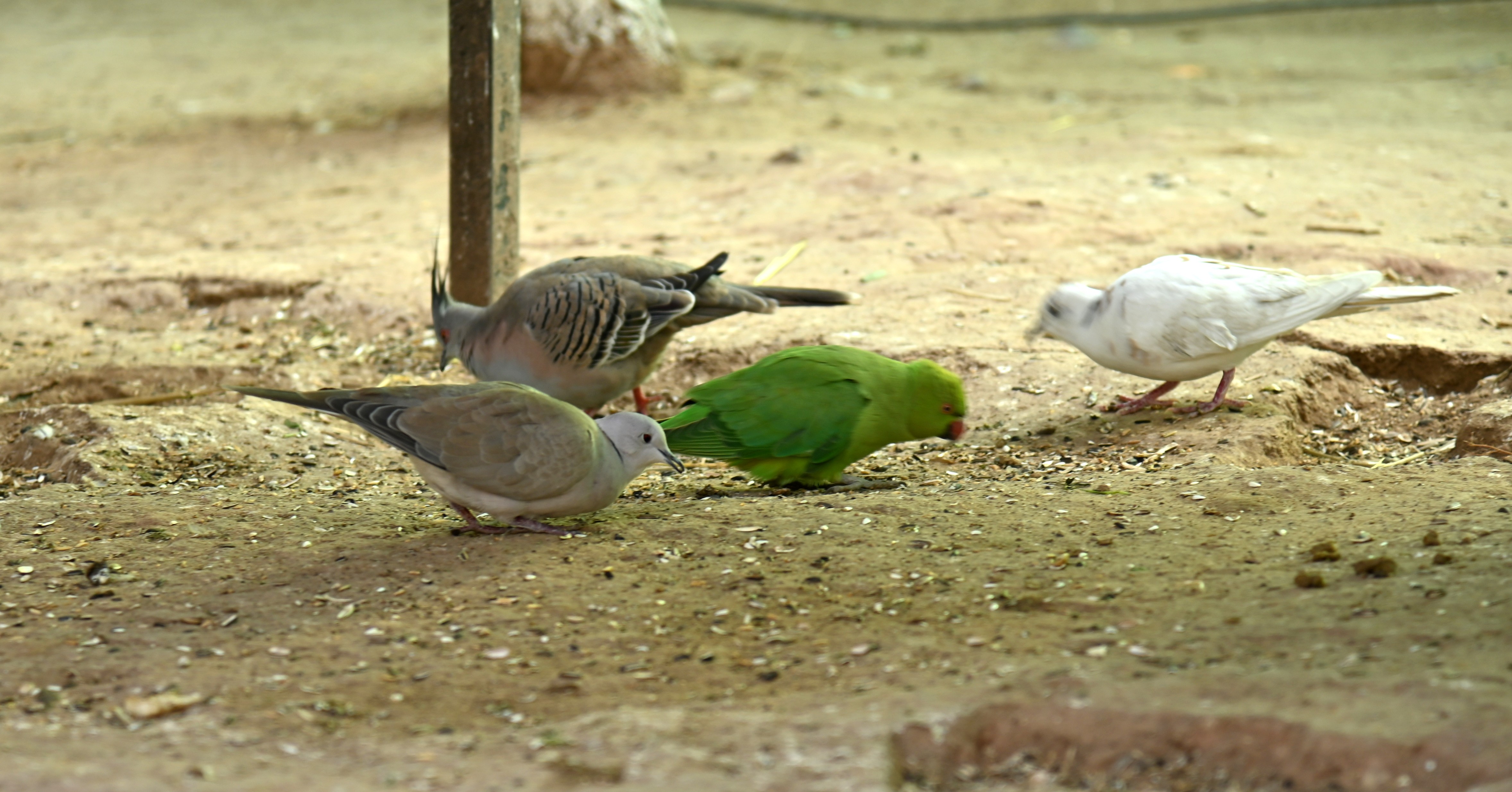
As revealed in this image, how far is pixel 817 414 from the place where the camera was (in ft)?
12.2

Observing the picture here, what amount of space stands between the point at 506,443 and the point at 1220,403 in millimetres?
2380

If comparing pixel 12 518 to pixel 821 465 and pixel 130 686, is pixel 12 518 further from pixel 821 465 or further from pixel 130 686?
pixel 821 465

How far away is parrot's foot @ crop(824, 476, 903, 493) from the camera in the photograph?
3895mm

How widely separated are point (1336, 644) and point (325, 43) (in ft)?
39.2

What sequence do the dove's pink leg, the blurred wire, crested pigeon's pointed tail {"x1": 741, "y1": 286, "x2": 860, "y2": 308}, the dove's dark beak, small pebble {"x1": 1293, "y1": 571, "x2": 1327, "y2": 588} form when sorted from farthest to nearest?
the blurred wire
crested pigeon's pointed tail {"x1": 741, "y1": 286, "x2": 860, "y2": 308}
the dove's pink leg
the dove's dark beak
small pebble {"x1": 1293, "y1": 571, "x2": 1327, "y2": 588}

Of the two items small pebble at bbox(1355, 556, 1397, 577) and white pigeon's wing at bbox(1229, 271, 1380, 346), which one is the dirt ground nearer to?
small pebble at bbox(1355, 556, 1397, 577)

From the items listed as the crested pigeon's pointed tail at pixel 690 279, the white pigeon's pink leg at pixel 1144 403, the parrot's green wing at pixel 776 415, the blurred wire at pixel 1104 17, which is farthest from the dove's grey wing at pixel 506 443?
the blurred wire at pixel 1104 17

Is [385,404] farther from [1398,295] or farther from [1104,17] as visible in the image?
[1104,17]

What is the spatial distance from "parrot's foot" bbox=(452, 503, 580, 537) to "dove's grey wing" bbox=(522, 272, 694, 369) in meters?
0.88

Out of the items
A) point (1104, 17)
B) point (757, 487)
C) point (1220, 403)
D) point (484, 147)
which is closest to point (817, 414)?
point (757, 487)

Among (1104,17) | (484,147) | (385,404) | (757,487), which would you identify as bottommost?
(757,487)

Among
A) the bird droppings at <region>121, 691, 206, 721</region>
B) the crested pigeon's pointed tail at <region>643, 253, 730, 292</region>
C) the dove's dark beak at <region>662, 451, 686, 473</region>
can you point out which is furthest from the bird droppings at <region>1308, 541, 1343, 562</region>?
the bird droppings at <region>121, 691, 206, 721</region>

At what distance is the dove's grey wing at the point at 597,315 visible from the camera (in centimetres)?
424

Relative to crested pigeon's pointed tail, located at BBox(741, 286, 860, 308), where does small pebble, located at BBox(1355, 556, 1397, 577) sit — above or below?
below
